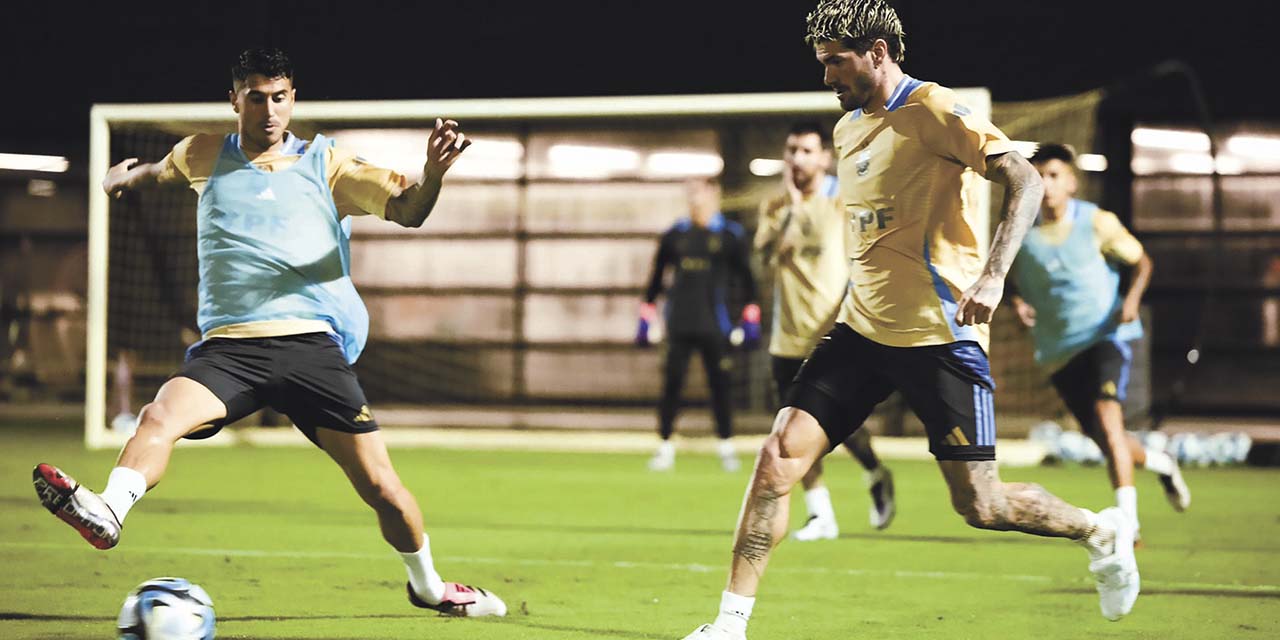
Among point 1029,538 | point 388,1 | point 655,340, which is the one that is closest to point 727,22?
point 388,1

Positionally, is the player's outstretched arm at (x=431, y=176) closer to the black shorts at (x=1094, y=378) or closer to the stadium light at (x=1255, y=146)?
the black shorts at (x=1094, y=378)

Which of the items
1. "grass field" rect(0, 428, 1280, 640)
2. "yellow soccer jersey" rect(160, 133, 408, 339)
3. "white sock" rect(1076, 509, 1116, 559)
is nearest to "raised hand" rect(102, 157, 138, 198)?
"yellow soccer jersey" rect(160, 133, 408, 339)

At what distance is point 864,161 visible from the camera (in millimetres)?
5422

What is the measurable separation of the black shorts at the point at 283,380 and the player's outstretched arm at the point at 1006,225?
2.08 metres

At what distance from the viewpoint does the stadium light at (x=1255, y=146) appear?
1797 cm

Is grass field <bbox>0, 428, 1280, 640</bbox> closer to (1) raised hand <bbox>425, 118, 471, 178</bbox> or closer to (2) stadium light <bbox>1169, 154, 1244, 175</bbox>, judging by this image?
(1) raised hand <bbox>425, 118, 471, 178</bbox>

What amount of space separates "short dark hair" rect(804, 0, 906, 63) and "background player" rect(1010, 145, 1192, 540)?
3494 millimetres

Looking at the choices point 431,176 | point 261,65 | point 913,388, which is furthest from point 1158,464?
point 261,65

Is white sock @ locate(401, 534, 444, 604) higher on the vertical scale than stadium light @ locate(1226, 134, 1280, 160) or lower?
lower

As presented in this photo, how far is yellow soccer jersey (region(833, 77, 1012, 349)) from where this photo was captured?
5.26 metres

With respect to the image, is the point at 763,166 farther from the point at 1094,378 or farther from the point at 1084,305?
the point at 1094,378

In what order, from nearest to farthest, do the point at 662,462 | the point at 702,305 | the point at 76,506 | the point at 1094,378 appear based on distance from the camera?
the point at 76,506
the point at 1094,378
the point at 662,462
the point at 702,305

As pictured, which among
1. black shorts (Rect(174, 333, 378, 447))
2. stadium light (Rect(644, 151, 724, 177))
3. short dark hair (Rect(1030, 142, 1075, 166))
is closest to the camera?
black shorts (Rect(174, 333, 378, 447))

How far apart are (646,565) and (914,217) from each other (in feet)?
9.92
